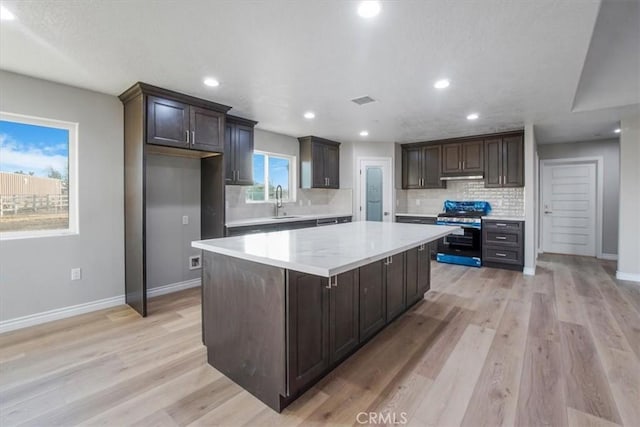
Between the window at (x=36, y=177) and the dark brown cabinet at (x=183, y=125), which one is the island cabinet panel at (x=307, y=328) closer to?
the dark brown cabinet at (x=183, y=125)

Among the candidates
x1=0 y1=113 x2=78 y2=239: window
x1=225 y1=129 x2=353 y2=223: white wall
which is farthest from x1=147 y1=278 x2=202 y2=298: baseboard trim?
x1=0 y1=113 x2=78 y2=239: window

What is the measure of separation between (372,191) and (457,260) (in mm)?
2051

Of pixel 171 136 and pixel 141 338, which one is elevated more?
pixel 171 136

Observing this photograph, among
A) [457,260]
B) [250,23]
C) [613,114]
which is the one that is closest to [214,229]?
[250,23]

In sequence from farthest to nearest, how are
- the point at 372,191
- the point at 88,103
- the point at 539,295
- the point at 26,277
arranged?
the point at 372,191
the point at 539,295
the point at 88,103
the point at 26,277

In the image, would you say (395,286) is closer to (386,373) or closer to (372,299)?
(372,299)

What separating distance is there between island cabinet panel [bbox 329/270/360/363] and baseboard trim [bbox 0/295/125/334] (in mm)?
2754

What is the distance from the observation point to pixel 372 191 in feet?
20.4

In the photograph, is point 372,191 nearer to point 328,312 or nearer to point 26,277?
point 328,312

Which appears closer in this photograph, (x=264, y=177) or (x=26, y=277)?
(x=26, y=277)

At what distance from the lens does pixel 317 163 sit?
5.76 meters

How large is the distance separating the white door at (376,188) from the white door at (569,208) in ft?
11.5

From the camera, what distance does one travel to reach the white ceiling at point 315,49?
1.90m

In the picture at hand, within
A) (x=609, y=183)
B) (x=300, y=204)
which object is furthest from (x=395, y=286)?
(x=609, y=183)
